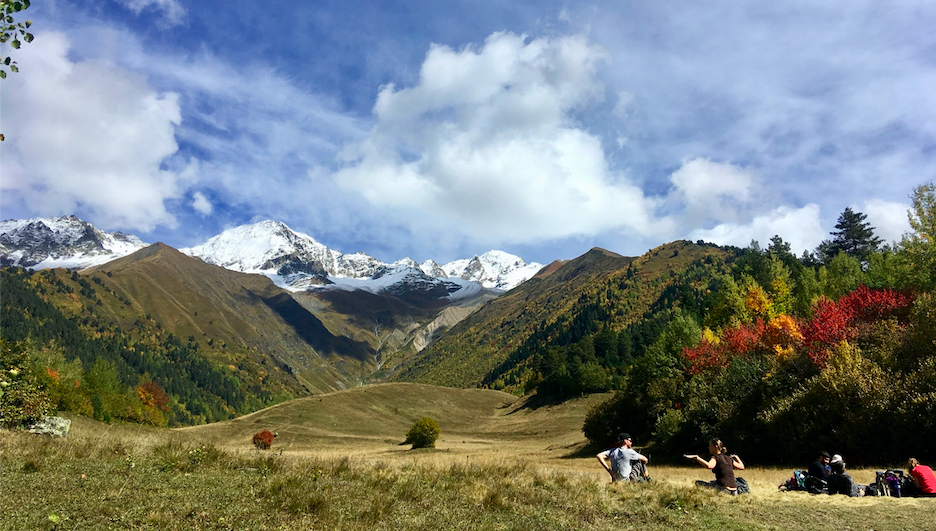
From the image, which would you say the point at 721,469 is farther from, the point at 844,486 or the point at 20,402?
the point at 20,402

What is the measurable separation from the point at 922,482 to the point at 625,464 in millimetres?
10024

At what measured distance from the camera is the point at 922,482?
623 inches

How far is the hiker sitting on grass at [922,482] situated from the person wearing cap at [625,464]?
9147mm

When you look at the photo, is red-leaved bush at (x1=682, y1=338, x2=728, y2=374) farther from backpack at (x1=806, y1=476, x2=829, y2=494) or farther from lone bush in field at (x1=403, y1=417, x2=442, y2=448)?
backpack at (x1=806, y1=476, x2=829, y2=494)

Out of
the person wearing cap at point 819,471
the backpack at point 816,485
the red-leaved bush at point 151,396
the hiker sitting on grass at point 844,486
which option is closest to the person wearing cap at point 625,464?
the backpack at point 816,485

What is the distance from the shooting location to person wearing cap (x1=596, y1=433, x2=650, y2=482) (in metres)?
15.8

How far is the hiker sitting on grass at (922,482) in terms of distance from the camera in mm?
15664

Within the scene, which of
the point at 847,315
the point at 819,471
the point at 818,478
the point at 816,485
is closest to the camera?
the point at 816,485

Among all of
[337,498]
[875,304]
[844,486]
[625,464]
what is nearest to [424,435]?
[625,464]

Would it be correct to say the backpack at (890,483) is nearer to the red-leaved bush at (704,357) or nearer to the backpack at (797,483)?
the backpack at (797,483)

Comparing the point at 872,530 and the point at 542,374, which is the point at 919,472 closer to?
the point at 872,530

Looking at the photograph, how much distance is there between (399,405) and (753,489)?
4367 inches

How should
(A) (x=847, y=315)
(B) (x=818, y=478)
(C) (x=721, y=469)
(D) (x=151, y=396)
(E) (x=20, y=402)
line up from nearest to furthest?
(C) (x=721, y=469) → (B) (x=818, y=478) → (E) (x=20, y=402) → (A) (x=847, y=315) → (D) (x=151, y=396)

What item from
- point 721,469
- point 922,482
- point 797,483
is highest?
point 721,469
